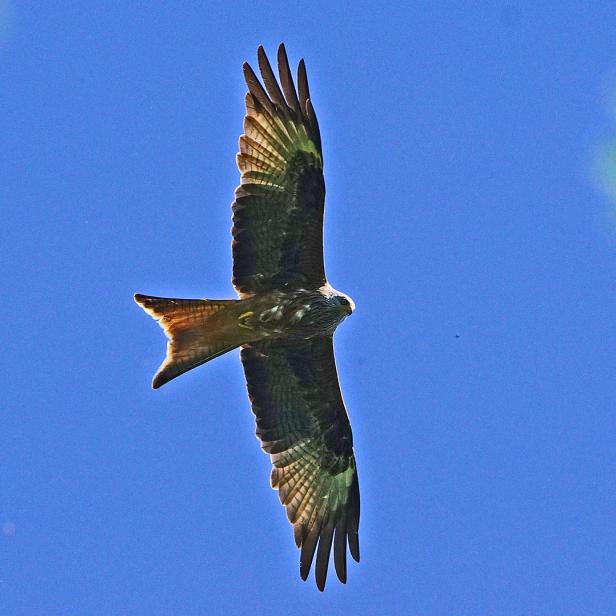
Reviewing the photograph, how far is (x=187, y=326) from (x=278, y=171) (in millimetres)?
1707

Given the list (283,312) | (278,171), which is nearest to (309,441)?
(283,312)

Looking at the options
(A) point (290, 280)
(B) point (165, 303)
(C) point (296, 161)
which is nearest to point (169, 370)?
(B) point (165, 303)

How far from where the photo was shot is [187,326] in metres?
13.5

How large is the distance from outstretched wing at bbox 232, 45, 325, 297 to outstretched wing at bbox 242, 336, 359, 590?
4.02 feet

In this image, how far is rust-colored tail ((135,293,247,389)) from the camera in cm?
1339

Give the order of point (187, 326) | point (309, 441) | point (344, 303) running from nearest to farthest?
point (187, 326)
point (344, 303)
point (309, 441)

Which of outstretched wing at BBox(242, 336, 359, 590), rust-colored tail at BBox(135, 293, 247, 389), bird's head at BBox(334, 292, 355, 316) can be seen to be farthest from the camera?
outstretched wing at BBox(242, 336, 359, 590)

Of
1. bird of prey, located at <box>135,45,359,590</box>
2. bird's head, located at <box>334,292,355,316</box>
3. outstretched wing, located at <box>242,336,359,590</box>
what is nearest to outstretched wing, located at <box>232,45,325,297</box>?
bird of prey, located at <box>135,45,359,590</box>

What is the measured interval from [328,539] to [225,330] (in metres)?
2.44

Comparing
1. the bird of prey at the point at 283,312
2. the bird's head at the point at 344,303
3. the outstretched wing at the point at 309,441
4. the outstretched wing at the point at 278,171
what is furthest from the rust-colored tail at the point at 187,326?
the bird's head at the point at 344,303

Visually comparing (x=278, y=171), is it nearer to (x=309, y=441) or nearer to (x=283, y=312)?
(x=283, y=312)

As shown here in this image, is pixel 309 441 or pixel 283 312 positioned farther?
pixel 309 441

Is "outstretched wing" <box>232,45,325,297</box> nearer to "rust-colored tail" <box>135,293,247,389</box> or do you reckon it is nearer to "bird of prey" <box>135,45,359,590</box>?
"bird of prey" <box>135,45,359,590</box>

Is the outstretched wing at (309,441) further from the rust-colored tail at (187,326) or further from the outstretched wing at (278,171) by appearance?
the outstretched wing at (278,171)
